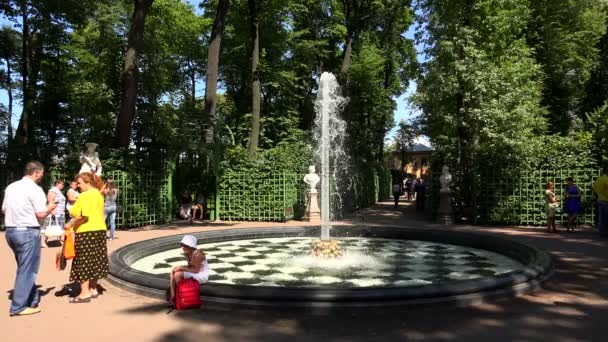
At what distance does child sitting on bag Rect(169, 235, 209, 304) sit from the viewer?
20.0 ft

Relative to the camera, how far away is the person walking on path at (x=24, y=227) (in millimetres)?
5758

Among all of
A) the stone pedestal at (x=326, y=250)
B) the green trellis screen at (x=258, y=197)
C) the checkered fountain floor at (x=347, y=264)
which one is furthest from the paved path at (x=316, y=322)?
the green trellis screen at (x=258, y=197)

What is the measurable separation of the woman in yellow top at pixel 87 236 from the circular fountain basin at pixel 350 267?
0.66 meters

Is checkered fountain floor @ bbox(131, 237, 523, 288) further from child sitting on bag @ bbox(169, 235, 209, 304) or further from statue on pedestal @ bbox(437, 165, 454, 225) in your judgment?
Result: statue on pedestal @ bbox(437, 165, 454, 225)

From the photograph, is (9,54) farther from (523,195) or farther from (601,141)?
(601,141)

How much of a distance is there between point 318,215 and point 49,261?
11.0 meters

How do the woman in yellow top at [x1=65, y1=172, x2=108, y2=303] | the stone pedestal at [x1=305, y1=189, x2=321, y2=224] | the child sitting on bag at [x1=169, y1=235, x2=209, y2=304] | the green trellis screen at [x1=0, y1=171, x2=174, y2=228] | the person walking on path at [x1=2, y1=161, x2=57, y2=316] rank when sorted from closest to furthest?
the person walking on path at [x1=2, y1=161, x2=57, y2=316] → the child sitting on bag at [x1=169, y1=235, x2=209, y2=304] → the woman in yellow top at [x1=65, y1=172, x2=108, y2=303] → the green trellis screen at [x1=0, y1=171, x2=174, y2=228] → the stone pedestal at [x1=305, y1=189, x2=321, y2=224]

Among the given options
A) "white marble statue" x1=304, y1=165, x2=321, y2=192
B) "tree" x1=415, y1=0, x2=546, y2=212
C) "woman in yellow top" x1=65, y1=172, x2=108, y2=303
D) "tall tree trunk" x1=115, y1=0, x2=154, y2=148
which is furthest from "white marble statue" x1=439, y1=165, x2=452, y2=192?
"woman in yellow top" x1=65, y1=172, x2=108, y2=303

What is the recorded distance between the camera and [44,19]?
91.9 feet

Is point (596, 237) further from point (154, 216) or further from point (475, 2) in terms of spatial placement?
point (154, 216)

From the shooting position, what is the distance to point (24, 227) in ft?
19.0

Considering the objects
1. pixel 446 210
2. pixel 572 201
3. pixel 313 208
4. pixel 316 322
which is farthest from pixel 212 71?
pixel 316 322

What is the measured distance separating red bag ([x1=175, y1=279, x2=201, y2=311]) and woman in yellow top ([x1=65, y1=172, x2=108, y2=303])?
129cm

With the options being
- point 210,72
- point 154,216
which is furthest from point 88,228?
point 210,72
